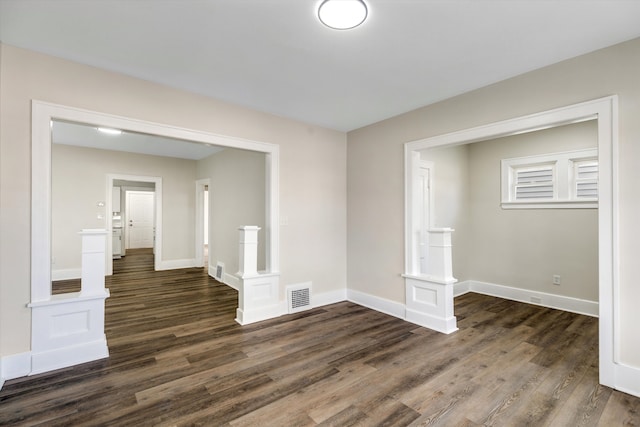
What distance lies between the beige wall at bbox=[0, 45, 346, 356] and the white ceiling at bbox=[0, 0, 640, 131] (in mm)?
179

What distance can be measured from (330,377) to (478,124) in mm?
2830

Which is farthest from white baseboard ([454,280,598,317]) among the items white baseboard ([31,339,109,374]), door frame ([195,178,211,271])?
door frame ([195,178,211,271])

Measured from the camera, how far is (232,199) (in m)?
5.64

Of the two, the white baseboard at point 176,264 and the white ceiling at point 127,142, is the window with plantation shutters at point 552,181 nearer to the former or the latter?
the white ceiling at point 127,142

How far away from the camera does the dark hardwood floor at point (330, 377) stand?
1899 mm

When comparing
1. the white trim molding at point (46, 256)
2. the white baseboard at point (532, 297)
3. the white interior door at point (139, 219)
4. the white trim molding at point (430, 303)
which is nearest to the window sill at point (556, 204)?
the white baseboard at point (532, 297)

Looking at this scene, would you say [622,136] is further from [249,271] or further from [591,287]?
[249,271]

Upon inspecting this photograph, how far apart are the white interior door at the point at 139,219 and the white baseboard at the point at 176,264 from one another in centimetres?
457

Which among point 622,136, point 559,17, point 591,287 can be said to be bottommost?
point 591,287

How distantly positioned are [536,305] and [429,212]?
6.54ft

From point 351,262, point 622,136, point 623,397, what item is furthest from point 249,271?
point 622,136

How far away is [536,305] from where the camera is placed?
423cm

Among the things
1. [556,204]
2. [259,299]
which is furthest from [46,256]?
[556,204]

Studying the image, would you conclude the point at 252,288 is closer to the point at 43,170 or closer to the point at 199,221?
the point at 43,170
